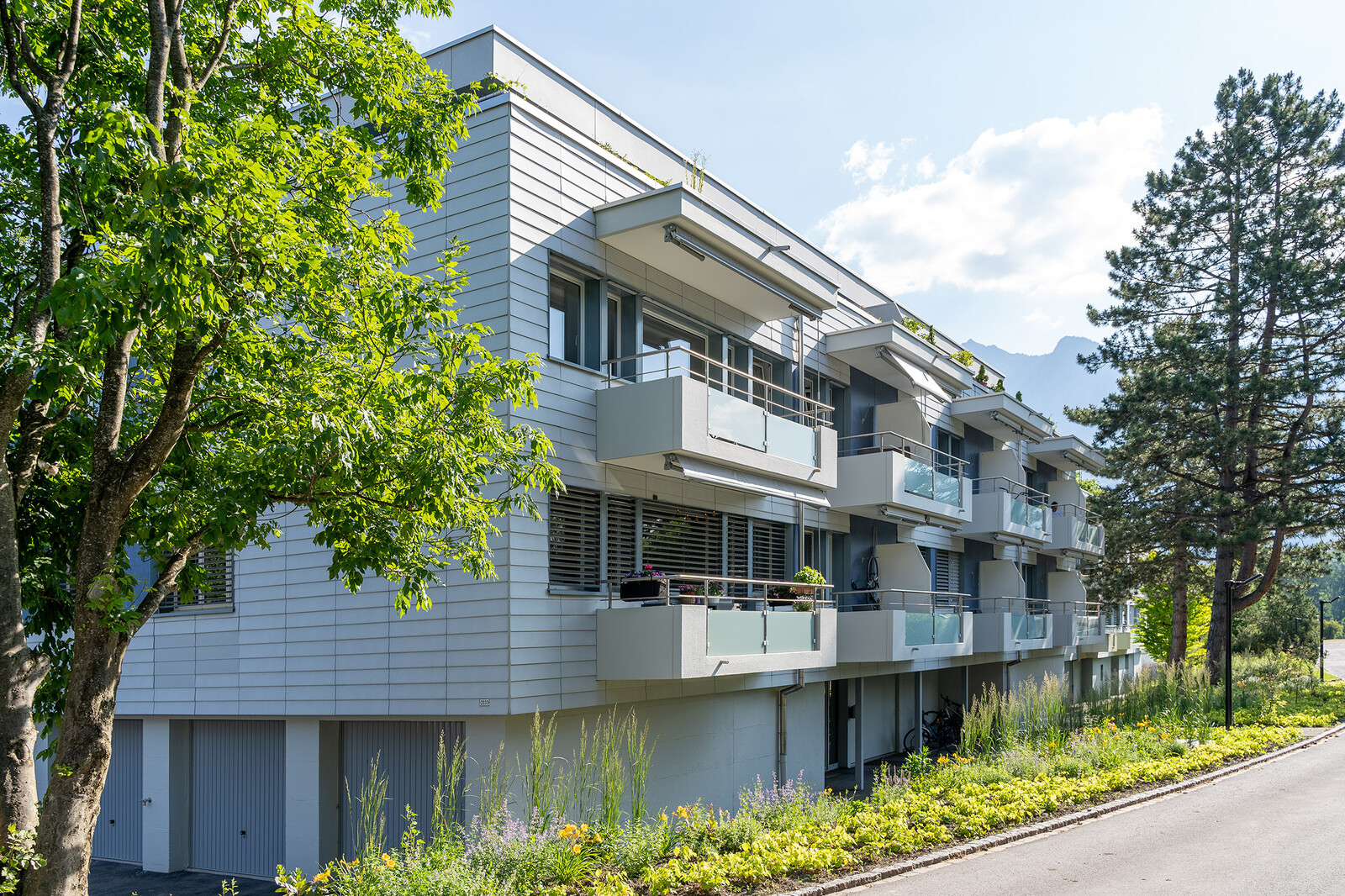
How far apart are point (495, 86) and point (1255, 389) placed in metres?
23.4

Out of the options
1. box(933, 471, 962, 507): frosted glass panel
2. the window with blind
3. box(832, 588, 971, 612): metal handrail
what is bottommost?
box(832, 588, 971, 612): metal handrail

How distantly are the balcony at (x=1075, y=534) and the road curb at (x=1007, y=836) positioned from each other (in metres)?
14.9

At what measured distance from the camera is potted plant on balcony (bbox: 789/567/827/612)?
53.9 ft

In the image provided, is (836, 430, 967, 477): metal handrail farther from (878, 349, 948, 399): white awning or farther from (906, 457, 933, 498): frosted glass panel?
(878, 349, 948, 399): white awning

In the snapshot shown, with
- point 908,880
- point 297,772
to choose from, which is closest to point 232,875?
point 297,772

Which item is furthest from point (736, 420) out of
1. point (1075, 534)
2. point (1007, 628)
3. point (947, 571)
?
point (1075, 534)

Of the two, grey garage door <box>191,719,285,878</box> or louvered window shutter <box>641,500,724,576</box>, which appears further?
louvered window shutter <box>641,500,724,576</box>

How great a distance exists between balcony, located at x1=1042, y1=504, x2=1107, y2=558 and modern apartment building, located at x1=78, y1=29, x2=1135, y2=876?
1451 centimetres

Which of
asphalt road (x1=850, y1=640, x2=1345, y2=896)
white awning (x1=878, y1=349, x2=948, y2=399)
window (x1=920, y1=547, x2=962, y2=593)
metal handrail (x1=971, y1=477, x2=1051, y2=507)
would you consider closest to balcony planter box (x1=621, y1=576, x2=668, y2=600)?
asphalt road (x1=850, y1=640, x2=1345, y2=896)

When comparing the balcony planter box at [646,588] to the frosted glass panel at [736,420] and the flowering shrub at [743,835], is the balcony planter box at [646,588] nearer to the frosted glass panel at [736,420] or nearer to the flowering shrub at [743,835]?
the frosted glass panel at [736,420]

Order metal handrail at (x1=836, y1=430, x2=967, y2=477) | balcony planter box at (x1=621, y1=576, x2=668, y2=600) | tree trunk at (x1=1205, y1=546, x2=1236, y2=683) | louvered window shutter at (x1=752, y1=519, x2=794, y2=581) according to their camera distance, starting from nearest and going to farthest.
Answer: balcony planter box at (x1=621, y1=576, x2=668, y2=600), louvered window shutter at (x1=752, y1=519, x2=794, y2=581), metal handrail at (x1=836, y1=430, x2=967, y2=477), tree trunk at (x1=1205, y1=546, x2=1236, y2=683)

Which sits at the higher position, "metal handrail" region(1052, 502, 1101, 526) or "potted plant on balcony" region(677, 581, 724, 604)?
"metal handrail" region(1052, 502, 1101, 526)

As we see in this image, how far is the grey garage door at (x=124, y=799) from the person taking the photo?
53.8ft

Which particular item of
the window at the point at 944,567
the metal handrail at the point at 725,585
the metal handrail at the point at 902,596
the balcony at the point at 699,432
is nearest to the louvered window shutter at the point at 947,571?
the window at the point at 944,567
